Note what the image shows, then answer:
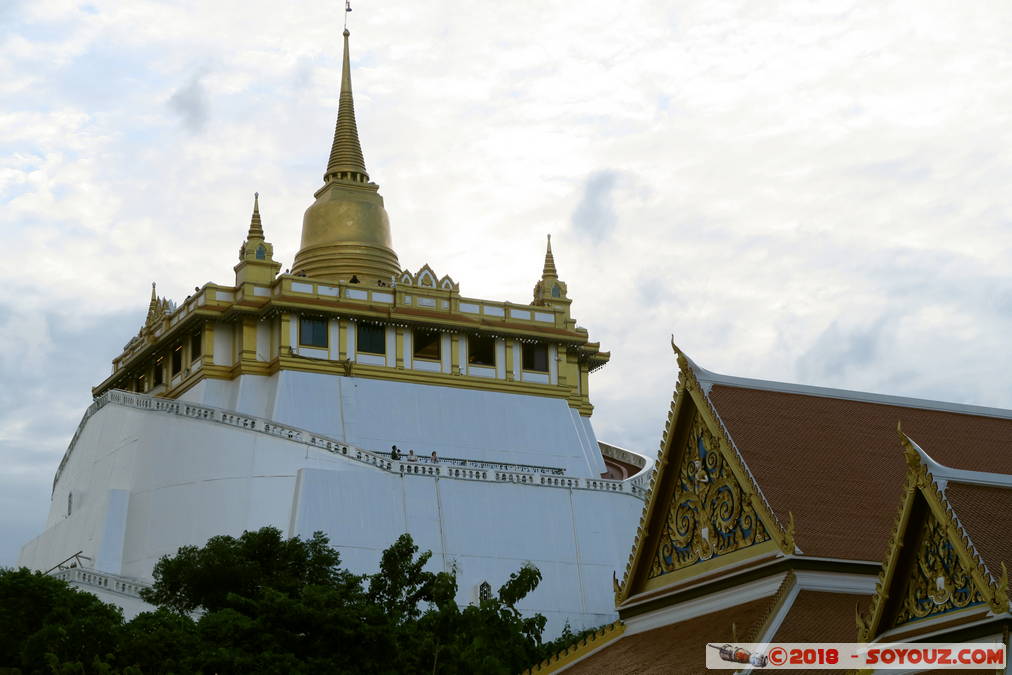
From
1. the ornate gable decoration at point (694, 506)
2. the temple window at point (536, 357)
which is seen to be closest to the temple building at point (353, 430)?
the temple window at point (536, 357)

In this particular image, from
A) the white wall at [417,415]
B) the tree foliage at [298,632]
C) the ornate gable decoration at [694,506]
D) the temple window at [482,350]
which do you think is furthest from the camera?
the temple window at [482,350]

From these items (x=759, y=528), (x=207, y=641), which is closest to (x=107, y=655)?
(x=207, y=641)

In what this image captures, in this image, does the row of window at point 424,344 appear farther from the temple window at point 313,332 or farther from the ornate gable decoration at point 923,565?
the ornate gable decoration at point 923,565

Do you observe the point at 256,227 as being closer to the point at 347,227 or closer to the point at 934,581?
the point at 347,227

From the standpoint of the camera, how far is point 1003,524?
1543 centimetres

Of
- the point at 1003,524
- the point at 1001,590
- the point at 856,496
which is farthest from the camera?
the point at 856,496

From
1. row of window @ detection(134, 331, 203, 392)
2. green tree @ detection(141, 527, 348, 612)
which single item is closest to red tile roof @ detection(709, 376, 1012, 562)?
green tree @ detection(141, 527, 348, 612)

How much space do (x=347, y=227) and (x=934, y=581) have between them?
49482 millimetres

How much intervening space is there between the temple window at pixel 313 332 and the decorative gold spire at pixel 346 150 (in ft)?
38.1

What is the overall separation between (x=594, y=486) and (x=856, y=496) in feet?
104

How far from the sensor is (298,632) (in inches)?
1061

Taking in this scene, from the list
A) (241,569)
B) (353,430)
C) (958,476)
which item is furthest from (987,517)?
(353,430)

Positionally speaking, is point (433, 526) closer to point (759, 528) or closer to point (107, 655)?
point (107, 655)

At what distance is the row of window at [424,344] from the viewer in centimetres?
5578
